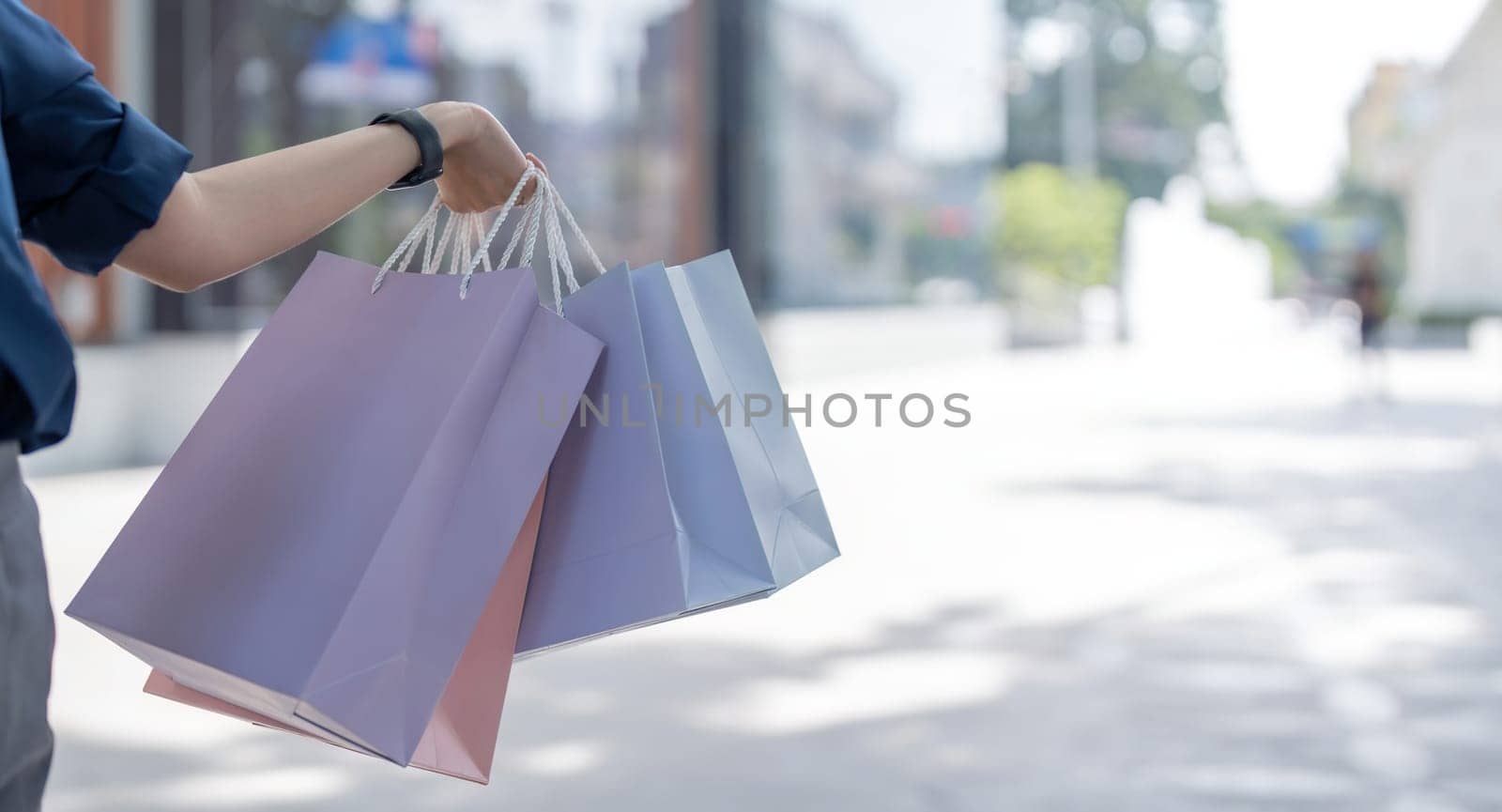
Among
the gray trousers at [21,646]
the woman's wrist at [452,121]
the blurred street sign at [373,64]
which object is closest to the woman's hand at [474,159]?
the woman's wrist at [452,121]

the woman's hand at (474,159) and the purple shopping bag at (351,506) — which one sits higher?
the woman's hand at (474,159)

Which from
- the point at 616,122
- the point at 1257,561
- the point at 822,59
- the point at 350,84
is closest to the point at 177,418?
the point at 350,84

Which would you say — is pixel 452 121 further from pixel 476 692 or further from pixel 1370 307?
pixel 1370 307

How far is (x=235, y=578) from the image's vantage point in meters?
1.35

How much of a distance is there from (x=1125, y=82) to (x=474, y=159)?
5378cm

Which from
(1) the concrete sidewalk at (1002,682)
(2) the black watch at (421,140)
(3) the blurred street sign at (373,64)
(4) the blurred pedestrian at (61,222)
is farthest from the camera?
(3) the blurred street sign at (373,64)

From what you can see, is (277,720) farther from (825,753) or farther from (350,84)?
(350,84)

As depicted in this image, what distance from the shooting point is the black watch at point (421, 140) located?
1405 mm

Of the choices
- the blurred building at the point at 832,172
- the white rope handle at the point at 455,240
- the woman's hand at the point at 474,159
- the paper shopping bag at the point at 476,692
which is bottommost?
the paper shopping bag at the point at 476,692

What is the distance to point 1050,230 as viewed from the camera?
1234 inches

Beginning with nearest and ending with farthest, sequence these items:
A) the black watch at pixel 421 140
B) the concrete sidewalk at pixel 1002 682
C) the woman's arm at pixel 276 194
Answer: the woman's arm at pixel 276 194 < the black watch at pixel 421 140 < the concrete sidewalk at pixel 1002 682

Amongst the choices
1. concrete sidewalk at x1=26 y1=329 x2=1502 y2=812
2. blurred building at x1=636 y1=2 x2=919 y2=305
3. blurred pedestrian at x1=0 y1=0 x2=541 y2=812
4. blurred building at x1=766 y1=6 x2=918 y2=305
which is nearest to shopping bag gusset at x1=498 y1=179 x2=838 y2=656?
blurred pedestrian at x1=0 y1=0 x2=541 y2=812

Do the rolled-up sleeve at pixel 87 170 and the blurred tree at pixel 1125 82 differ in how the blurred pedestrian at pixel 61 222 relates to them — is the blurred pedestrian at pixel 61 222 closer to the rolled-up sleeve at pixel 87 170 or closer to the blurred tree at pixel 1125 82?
the rolled-up sleeve at pixel 87 170

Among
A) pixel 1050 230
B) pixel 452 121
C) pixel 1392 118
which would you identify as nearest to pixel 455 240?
pixel 452 121
